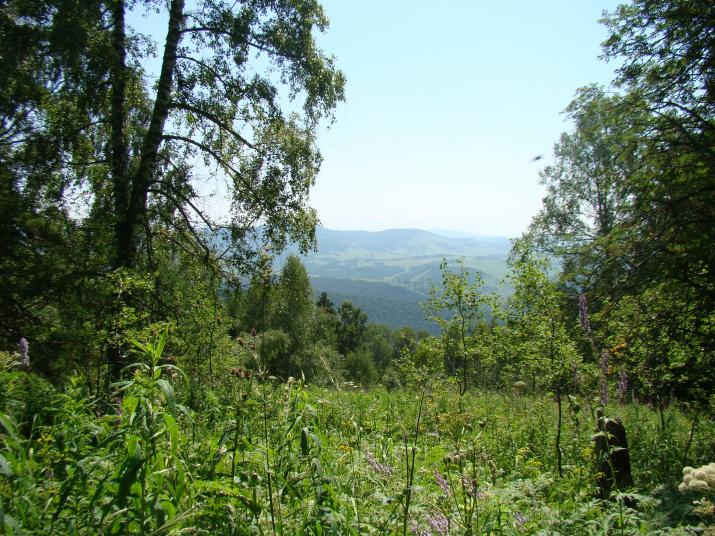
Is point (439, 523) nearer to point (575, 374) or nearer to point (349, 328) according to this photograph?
point (575, 374)

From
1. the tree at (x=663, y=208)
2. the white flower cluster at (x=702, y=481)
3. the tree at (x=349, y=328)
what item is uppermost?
the tree at (x=663, y=208)

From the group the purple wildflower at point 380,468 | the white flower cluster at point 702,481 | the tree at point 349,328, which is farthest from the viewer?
the tree at point 349,328

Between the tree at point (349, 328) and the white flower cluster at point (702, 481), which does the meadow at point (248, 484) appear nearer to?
the white flower cluster at point (702, 481)

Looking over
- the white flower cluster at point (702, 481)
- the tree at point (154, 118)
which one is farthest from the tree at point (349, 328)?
the white flower cluster at point (702, 481)

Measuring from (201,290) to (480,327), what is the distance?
793 centimetres

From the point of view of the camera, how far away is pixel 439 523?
2.08 m

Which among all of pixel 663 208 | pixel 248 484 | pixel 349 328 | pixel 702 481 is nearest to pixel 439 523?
pixel 248 484

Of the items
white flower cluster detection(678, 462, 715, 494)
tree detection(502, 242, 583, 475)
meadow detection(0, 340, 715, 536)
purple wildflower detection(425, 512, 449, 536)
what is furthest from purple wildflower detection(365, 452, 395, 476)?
tree detection(502, 242, 583, 475)

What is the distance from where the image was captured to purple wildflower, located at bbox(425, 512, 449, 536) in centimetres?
197

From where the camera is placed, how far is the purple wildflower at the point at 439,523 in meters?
1.97

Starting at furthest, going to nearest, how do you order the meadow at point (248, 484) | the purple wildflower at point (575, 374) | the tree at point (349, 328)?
the tree at point (349, 328) < the purple wildflower at point (575, 374) < the meadow at point (248, 484)

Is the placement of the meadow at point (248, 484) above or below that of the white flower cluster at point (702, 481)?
below

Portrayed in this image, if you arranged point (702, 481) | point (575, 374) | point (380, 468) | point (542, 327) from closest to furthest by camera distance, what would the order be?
point (702, 481)
point (380, 468)
point (575, 374)
point (542, 327)

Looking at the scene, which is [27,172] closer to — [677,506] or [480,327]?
[677,506]
